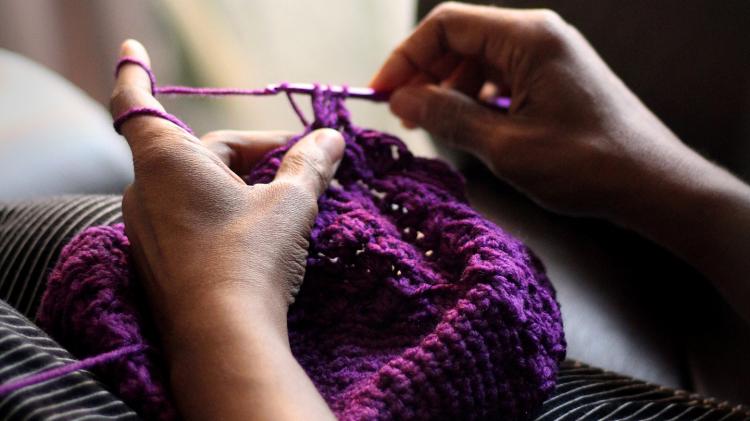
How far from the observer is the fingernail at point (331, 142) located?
2.08 ft

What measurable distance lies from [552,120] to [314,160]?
31cm

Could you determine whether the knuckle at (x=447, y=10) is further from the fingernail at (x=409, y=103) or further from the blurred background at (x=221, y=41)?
the blurred background at (x=221, y=41)

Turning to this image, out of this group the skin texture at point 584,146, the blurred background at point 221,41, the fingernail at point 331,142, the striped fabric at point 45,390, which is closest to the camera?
the striped fabric at point 45,390

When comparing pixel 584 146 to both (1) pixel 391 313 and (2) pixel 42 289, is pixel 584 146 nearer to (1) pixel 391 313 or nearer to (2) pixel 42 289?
(1) pixel 391 313

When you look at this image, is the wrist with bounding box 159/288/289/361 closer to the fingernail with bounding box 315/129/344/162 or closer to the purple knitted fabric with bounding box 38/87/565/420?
the purple knitted fabric with bounding box 38/87/565/420

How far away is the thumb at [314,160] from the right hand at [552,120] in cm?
22

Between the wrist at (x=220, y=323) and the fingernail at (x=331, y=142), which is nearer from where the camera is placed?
the wrist at (x=220, y=323)

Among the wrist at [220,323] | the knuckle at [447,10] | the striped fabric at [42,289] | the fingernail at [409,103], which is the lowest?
the striped fabric at [42,289]

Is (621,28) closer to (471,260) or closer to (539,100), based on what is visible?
(539,100)

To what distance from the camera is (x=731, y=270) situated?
75cm

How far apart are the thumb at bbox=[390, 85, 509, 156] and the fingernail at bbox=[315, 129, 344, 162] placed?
0.21 m

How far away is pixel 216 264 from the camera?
1.55 feet

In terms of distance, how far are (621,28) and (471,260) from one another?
1.59ft

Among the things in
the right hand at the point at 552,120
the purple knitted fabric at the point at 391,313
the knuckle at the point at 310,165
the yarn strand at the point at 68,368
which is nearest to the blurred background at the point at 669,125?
the right hand at the point at 552,120
